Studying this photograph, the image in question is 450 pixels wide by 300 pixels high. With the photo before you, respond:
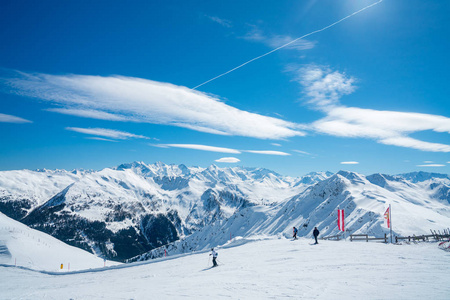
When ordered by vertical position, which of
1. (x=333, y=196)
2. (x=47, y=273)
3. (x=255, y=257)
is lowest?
(x=47, y=273)

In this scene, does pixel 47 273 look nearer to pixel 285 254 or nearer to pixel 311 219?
pixel 285 254

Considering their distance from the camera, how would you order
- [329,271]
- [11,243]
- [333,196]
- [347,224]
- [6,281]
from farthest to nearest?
[333,196], [347,224], [11,243], [6,281], [329,271]

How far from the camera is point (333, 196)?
601 feet

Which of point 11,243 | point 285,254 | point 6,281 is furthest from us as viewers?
point 11,243

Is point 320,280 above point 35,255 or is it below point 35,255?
above

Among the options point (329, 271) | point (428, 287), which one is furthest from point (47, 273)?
point (428, 287)

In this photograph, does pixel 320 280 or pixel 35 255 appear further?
pixel 35 255

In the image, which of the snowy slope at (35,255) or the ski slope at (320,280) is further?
the snowy slope at (35,255)

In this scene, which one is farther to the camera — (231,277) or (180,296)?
(231,277)

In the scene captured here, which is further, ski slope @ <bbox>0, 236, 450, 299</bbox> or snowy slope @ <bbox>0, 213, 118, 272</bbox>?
snowy slope @ <bbox>0, 213, 118, 272</bbox>

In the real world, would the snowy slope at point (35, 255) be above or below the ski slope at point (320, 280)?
below

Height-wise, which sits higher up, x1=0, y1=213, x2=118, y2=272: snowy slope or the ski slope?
the ski slope

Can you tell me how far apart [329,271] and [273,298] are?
24.4 ft

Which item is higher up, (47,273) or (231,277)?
(231,277)
